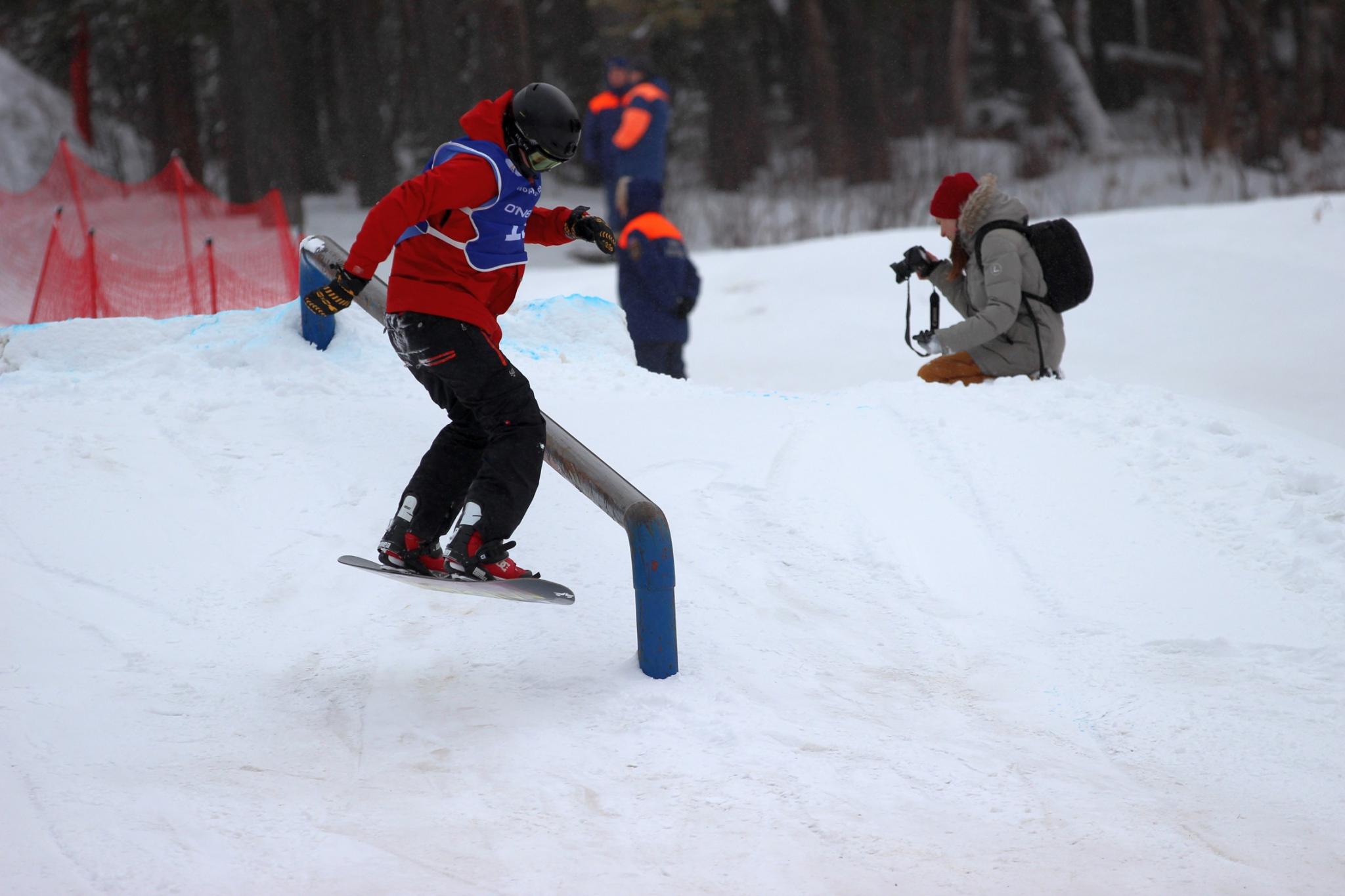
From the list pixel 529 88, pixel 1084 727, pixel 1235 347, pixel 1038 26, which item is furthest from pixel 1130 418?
pixel 1038 26

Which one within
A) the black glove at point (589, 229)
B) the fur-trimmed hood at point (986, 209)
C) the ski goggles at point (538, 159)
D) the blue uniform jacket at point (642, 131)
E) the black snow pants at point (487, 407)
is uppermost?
the blue uniform jacket at point (642, 131)

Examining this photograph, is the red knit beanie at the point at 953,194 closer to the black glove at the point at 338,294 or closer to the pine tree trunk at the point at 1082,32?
the black glove at the point at 338,294

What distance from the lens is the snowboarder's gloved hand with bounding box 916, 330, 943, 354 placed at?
600 cm

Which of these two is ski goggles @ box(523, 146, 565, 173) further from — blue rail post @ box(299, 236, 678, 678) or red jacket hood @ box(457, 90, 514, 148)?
blue rail post @ box(299, 236, 678, 678)

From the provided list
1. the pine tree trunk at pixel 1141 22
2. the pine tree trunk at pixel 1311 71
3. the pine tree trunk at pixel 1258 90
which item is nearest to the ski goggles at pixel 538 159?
the pine tree trunk at pixel 1258 90

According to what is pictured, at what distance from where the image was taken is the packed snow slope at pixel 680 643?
261 centimetres

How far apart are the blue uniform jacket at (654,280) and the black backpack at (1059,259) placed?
203 cm

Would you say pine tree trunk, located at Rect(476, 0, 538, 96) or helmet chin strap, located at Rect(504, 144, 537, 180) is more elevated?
pine tree trunk, located at Rect(476, 0, 538, 96)

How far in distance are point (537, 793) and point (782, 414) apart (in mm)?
2982

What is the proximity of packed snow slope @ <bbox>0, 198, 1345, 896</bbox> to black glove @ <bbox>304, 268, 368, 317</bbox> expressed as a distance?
104cm

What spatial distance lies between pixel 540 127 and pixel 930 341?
3118mm

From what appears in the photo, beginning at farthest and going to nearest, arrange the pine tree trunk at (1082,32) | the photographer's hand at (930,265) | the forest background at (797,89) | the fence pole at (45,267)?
the pine tree trunk at (1082,32) < the forest background at (797,89) < the fence pole at (45,267) < the photographer's hand at (930,265)

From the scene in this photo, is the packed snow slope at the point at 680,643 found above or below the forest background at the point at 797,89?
below

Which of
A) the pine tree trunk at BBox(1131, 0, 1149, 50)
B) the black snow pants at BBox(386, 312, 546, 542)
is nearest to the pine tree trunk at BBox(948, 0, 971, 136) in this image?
the pine tree trunk at BBox(1131, 0, 1149, 50)
